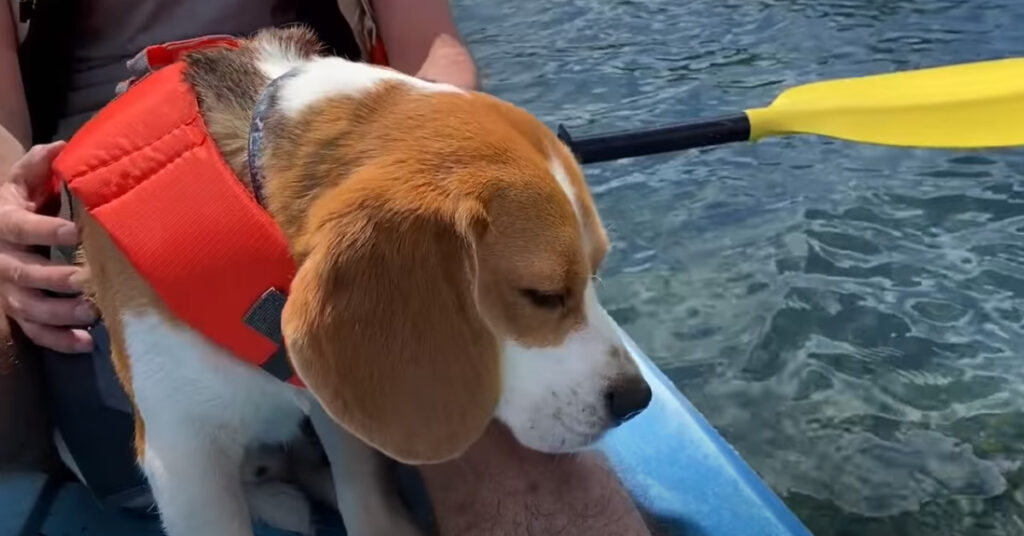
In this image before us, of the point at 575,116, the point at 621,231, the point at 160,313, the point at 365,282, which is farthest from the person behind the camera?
the point at 575,116

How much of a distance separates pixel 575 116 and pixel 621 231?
45.6 inches

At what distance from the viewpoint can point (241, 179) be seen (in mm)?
1188

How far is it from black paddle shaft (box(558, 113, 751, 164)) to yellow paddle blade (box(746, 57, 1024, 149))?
0.06 metres

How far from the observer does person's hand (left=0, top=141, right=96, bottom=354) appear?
132 centimetres

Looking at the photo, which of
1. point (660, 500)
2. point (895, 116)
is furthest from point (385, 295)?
point (895, 116)

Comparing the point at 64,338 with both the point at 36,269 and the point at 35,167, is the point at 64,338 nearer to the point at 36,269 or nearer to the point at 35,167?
the point at 36,269

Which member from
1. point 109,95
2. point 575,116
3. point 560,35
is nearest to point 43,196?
point 109,95

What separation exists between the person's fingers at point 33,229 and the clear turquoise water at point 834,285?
1417 mm

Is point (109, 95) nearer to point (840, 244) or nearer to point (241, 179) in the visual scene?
point (241, 179)

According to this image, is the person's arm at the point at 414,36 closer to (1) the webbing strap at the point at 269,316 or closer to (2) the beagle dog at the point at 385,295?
(2) the beagle dog at the point at 385,295

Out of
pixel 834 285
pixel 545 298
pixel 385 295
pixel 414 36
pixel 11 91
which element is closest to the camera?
pixel 385 295

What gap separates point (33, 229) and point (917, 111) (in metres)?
1.82

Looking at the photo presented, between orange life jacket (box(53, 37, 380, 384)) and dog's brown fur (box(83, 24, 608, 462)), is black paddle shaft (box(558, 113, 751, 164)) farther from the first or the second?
orange life jacket (box(53, 37, 380, 384))

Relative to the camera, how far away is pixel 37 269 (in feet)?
4.41
